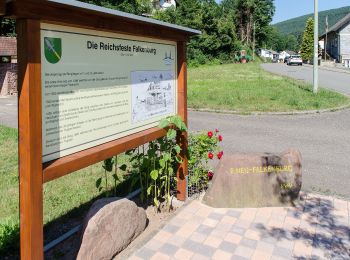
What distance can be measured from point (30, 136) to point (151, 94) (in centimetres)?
198

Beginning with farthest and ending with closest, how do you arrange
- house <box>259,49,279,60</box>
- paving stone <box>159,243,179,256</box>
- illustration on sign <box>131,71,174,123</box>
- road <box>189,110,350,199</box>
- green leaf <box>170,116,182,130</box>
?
house <box>259,49,279,60</box>, road <box>189,110,350,199</box>, green leaf <box>170,116,182,130</box>, illustration on sign <box>131,71,174,123</box>, paving stone <box>159,243,179,256</box>

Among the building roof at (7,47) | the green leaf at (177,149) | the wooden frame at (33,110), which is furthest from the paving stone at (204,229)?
the building roof at (7,47)

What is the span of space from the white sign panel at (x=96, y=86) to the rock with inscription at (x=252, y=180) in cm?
110

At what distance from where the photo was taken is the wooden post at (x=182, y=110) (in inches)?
196

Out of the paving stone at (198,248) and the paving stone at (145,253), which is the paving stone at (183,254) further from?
the paving stone at (145,253)

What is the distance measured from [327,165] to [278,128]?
3.49 metres

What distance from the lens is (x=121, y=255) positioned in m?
3.77

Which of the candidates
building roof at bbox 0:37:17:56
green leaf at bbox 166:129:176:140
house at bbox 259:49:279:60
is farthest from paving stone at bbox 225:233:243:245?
house at bbox 259:49:279:60

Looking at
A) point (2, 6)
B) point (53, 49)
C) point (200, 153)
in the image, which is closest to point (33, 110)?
point (53, 49)

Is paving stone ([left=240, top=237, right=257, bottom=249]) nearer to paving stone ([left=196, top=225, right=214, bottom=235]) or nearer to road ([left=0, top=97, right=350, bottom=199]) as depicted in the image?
paving stone ([left=196, top=225, right=214, bottom=235])

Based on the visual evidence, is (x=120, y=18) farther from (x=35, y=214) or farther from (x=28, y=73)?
(x=35, y=214)

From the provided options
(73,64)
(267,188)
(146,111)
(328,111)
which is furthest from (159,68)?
(328,111)

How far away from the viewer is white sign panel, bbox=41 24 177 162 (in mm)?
2982

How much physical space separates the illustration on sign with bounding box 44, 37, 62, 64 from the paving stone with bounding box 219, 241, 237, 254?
7.85 ft
